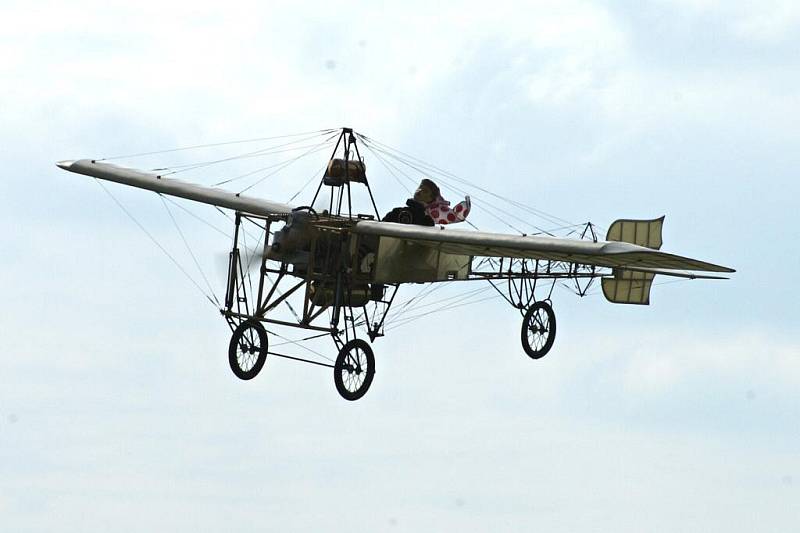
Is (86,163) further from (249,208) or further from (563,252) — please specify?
(563,252)

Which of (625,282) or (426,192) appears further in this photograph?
(625,282)

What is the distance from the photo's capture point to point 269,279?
32250 millimetres

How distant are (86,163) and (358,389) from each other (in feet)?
27.3

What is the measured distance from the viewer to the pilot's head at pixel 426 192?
34.0 meters

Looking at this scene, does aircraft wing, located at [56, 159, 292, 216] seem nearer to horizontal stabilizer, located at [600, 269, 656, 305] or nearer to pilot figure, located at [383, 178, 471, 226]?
pilot figure, located at [383, 178, 471, 226]

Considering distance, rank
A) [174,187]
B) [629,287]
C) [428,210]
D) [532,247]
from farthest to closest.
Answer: [629,287]
[174,187]
[428,210]
[532,247]

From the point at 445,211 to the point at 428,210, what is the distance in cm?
42

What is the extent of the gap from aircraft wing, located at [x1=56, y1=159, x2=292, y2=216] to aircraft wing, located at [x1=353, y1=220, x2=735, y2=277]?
340cm

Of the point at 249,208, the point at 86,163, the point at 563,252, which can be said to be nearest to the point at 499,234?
the point at 563,252

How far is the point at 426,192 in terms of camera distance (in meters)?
34.1

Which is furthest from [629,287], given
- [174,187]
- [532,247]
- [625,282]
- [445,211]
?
[174,187]

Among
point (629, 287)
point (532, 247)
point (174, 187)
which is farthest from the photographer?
point (629, 287)

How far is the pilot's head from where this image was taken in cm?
3400

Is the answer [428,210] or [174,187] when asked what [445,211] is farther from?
[174,187]
